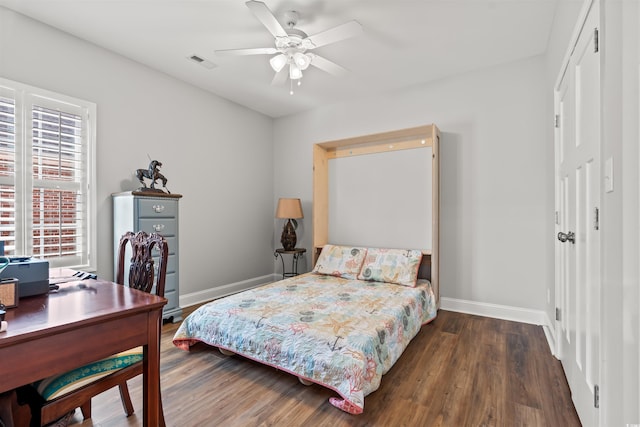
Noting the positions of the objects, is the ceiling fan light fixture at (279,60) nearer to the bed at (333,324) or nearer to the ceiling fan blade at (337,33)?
the ceiling fan blade at (337,33)

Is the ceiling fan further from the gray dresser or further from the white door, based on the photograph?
the gray dresser

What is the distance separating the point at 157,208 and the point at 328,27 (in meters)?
2.27

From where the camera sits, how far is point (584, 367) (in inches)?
61.3

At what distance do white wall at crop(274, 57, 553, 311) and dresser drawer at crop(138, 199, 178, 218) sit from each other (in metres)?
2.75

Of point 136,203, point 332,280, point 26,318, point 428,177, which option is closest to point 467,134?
point 428,177

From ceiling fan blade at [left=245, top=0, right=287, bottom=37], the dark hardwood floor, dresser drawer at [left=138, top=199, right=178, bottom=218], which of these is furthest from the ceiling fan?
the dark hardwood floor

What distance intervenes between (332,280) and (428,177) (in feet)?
5.38

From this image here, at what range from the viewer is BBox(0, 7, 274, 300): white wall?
264 cm

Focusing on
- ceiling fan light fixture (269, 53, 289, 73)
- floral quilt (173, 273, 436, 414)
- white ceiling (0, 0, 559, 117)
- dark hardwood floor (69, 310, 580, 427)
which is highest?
white ceiling (0, 0, 559, 117)

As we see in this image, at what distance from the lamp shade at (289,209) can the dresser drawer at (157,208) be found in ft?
4.73

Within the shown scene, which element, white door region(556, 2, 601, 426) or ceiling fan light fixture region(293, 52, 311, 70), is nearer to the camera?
white door region(556, 2, 601, 426)

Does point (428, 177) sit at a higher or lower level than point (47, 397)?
higher

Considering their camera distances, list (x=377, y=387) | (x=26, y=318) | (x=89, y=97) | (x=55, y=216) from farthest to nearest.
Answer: (x=89, y=97) → (x=55, y=216) → (x=377, y=387) → (x=26, y=318)

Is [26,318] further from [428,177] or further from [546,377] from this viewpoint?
[428,177]
